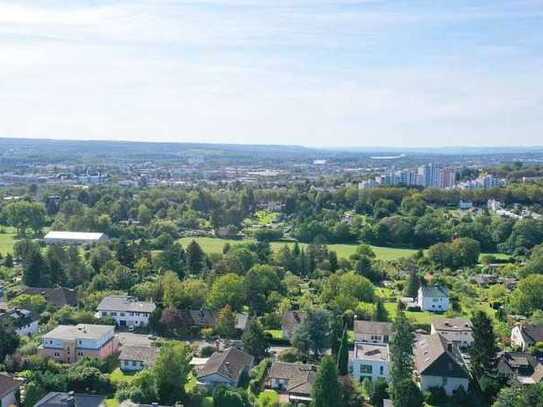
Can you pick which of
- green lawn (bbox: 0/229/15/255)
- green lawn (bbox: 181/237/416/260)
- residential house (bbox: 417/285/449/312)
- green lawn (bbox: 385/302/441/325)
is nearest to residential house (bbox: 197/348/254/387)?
green lawn (bbox: 385/302/441/325)

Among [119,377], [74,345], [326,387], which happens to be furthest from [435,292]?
[74,345]

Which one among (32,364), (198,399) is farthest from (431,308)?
(32,364)

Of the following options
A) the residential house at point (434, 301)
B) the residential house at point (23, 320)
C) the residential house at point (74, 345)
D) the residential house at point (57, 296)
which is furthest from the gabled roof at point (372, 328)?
the residential house at point (57, 296)

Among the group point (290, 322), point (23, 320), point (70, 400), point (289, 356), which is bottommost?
point (289, 356)

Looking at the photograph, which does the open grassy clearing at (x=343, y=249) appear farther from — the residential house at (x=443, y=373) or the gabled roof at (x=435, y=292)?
the residential house at (x=443, y=373)

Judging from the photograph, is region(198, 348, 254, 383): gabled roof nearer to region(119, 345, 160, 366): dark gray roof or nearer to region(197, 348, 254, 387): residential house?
region(197, 348, 254, 387): residential house

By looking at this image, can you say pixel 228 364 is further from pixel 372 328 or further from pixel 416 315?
pixel 416 315

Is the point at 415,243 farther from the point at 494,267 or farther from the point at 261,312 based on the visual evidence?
the point at 261,312
